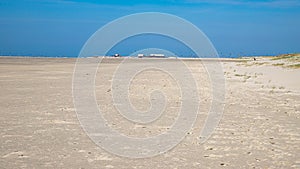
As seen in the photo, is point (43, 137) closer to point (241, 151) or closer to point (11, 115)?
point (11, 115)

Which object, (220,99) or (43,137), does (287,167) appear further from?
(220,99)

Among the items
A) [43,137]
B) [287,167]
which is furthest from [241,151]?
[43,137]

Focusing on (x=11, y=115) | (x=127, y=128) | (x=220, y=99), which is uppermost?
(x=220, y=99)

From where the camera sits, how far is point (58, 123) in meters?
10.3

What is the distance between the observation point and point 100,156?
23.6ft

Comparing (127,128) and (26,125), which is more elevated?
(127,128)

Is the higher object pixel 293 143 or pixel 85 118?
pixel 293 143

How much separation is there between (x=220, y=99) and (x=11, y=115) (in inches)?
352

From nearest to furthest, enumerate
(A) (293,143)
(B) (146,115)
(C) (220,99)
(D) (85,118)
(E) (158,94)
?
(A) (293,143), (D) (85,118), (B) (146,115), (C) (220,99), (E) (158,94)

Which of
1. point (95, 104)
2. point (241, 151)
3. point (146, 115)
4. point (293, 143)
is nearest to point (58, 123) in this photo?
point (146, 115)

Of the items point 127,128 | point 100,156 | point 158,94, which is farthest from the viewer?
point 158,94

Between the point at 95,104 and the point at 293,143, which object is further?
the point at 95,104

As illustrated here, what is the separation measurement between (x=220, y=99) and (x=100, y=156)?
9.88 metres

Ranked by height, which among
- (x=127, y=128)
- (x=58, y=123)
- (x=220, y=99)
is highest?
(x=220, y=99)
